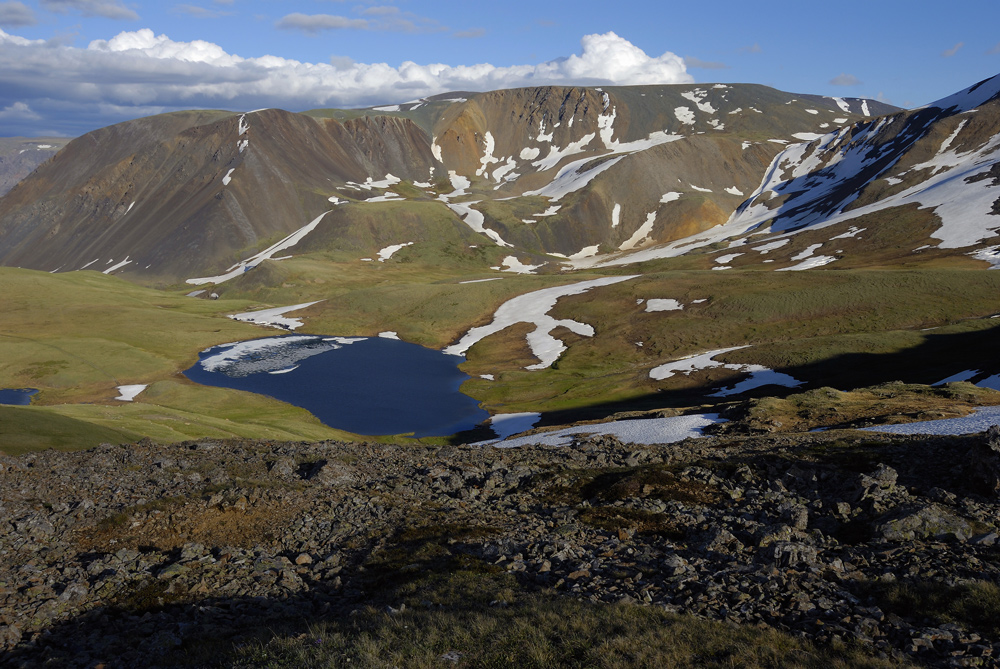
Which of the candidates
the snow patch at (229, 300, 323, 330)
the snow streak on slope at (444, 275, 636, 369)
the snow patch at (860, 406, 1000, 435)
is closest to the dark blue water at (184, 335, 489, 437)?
the snow patch at (229, 300, 323, 330)

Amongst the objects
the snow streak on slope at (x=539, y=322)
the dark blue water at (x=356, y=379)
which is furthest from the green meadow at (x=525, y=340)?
the dark blue water at (x=356, y=379)

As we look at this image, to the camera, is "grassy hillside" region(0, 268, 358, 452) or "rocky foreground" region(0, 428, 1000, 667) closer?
"rocky foreground" region(0, 428, 1000, 667)

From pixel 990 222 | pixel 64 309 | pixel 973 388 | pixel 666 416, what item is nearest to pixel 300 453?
pixel 666 416

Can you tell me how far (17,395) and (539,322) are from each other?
94.7m

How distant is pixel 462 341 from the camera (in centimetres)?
13888

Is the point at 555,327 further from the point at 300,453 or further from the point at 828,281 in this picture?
the point at 300,453

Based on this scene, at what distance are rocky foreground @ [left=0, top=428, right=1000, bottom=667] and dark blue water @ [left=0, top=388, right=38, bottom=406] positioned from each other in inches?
3063

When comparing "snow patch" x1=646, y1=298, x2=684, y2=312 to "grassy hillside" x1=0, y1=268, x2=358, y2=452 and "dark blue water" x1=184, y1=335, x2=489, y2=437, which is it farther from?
"grassy hillside" x1=0, y1=268, x2=358, y2=452

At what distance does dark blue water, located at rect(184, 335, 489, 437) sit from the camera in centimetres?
9188

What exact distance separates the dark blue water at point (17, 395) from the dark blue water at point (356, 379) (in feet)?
78.0

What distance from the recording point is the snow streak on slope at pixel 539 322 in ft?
401

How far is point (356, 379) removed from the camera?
11375 centimetres

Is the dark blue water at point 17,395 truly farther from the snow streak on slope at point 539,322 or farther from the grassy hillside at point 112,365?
the snow streak on slope at point 539,322

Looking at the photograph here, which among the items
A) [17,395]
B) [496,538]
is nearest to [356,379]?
[17,395]
